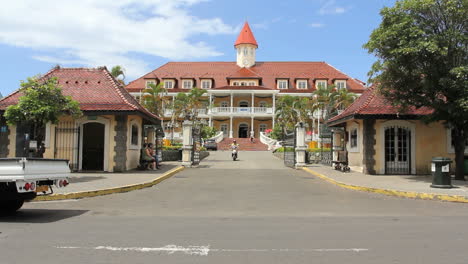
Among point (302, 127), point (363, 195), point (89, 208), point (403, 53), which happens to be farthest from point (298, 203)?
point (302, 127)

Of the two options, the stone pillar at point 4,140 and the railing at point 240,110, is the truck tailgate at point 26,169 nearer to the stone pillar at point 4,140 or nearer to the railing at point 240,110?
the stone pillar at point 4,140

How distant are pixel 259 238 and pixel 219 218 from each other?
2.12 meters

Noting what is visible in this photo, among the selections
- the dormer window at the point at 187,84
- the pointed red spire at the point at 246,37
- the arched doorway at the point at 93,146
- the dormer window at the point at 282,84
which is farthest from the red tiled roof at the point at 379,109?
the pointed red spire at the point at 246,37

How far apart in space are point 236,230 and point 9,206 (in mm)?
5244

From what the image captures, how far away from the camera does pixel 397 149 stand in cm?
1912

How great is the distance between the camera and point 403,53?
14.3 metres

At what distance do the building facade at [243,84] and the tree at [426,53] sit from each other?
3678cm

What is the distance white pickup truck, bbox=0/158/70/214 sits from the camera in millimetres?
7770

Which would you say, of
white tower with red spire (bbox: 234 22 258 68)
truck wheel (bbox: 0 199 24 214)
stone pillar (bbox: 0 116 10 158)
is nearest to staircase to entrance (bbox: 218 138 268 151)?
white tower with red spire (bbox: 234 22 258 68)

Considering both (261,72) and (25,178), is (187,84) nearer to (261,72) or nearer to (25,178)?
(261,72)

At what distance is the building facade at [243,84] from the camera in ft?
184

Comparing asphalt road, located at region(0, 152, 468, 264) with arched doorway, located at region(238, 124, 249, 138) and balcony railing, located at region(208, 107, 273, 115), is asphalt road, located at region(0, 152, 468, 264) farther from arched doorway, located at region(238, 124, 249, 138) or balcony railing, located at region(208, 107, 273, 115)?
arched doorway, located at region(238, 124, 249, 138)

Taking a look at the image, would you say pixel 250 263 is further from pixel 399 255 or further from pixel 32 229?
pixel 32 229

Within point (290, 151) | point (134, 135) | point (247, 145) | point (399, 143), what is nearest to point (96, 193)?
point (134, 135)
